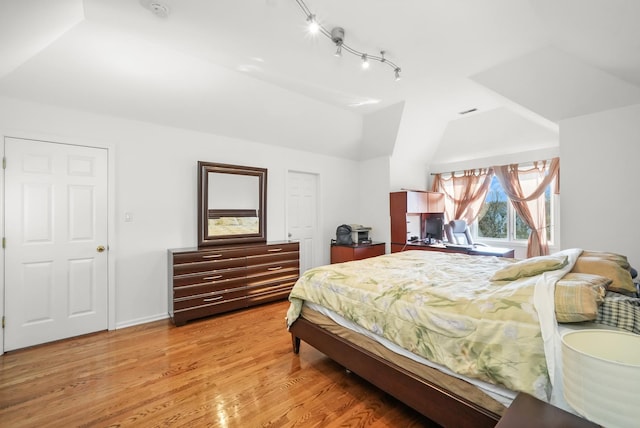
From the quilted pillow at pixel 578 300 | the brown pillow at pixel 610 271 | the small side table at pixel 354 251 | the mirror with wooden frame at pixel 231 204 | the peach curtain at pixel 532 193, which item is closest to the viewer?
the quilted pillow at pixel 578 300

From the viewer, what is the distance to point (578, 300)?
4.16ft

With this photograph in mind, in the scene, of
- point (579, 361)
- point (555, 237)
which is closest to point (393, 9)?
point (579, 361)

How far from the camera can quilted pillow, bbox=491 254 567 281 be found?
1728 millimetres

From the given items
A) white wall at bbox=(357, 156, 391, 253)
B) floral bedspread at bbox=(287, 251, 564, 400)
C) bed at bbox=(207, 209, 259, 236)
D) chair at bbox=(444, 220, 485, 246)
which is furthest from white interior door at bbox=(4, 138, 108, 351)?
chair at bbox=(444, 220, 485, 246)

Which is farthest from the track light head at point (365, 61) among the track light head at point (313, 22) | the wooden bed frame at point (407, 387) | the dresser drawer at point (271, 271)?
the dresser drawer at point (271, 271)

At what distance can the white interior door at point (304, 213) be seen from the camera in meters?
4.90

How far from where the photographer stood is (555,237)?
14.9 feet

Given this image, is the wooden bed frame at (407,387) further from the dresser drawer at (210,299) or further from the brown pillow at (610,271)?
A: the dresser drawer at (210,299)

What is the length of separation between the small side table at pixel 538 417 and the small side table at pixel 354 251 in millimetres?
3746

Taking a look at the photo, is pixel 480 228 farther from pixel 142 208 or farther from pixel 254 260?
pixel 142 208

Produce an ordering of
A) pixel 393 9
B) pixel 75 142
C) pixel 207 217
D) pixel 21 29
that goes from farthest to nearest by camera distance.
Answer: pixel 207 217 → pixel 75 142 → pixel 393 9 → pixel 21 29

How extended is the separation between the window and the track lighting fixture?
3392mm

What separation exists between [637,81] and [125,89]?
5272mm

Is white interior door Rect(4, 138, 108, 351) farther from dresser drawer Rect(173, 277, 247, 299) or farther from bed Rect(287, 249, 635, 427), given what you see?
bed Rect(287, 249, 635, 427)
